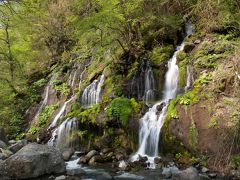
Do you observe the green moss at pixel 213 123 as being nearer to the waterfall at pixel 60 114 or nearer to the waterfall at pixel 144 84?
the waterfall at pixel 144 84

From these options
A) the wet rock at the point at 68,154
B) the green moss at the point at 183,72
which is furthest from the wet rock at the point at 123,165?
the green moss at the point at 183,72

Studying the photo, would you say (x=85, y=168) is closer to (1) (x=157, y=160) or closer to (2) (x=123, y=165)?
(2) (x=123, y=165)

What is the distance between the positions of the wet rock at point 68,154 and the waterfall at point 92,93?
2895 millimetres

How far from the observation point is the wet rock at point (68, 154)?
1090 centimetres

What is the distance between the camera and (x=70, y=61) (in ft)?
61.6

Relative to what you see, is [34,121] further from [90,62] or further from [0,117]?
[90,62]

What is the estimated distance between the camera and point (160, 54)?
13.6 m

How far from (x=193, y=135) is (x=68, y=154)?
168 inches

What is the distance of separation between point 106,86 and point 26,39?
401 inches

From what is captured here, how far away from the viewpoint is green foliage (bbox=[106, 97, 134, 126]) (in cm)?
1125

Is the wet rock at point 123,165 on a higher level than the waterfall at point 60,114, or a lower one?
lower

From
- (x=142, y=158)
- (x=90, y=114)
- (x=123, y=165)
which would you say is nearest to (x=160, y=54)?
(x=90, y=114)

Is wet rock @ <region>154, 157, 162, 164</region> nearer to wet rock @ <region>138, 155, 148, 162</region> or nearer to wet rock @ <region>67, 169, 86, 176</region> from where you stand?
wet rock @ <region>138, 155, 148, 162</region>

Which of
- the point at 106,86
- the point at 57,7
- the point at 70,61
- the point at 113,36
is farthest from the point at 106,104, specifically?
the point at 57,7
